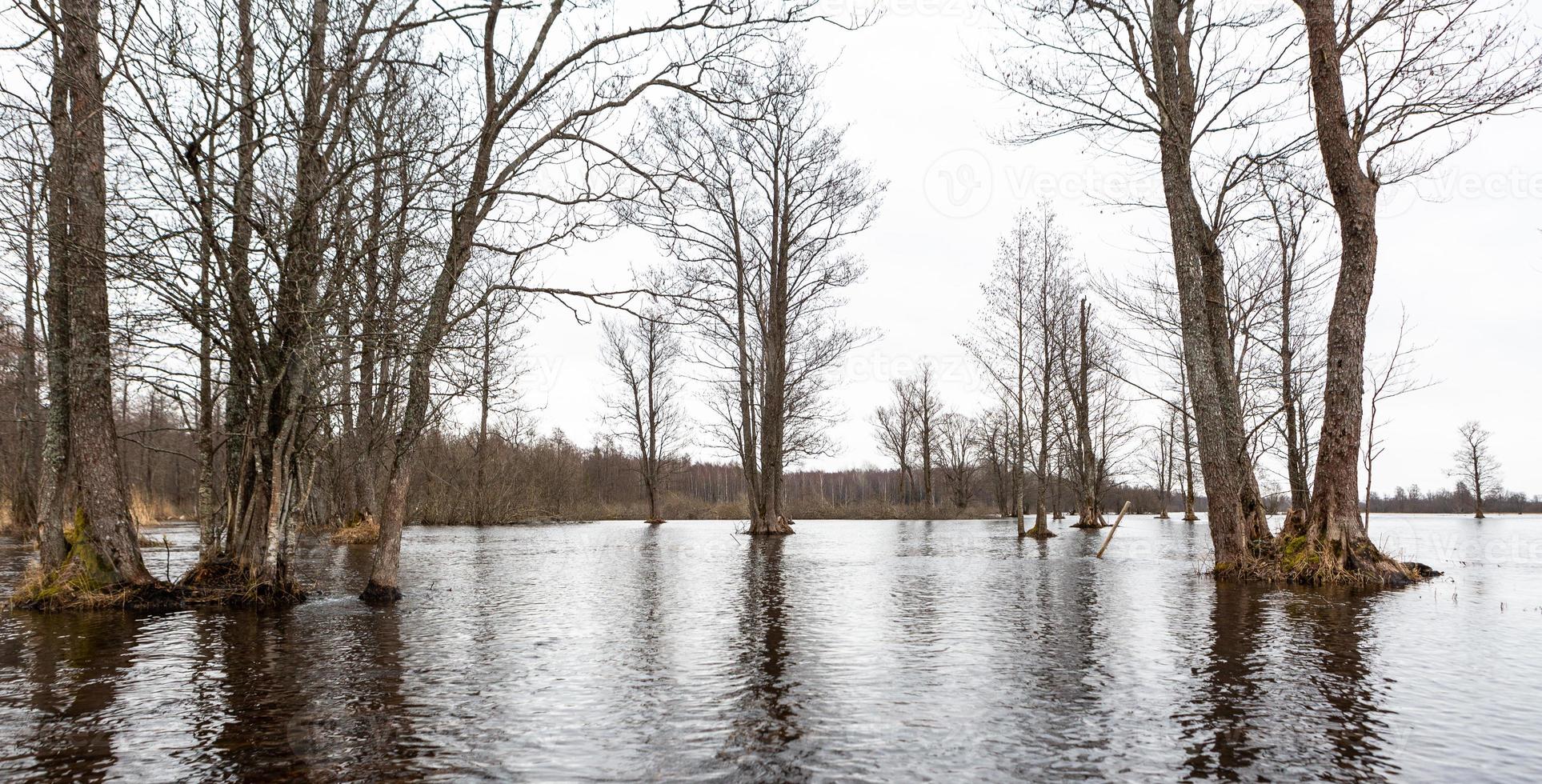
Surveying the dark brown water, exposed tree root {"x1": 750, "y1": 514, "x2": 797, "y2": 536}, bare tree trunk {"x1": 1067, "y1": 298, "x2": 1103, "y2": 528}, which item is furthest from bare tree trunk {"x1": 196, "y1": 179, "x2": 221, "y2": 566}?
bare tree trunk {"x1": 1067, "y1": 298, "x2": 1103, "y2": 528}

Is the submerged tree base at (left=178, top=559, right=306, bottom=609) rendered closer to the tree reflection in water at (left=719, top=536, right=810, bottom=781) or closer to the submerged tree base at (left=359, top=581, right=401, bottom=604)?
the submerged tree base at (left=359, top=581, right=401, bottom=604)

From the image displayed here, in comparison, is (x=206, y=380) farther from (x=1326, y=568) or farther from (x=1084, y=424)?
(x=1084, y=424)

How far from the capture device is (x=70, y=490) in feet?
32.6

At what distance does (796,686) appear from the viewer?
5805 mm

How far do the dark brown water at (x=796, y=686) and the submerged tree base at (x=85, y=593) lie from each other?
0.36 metres

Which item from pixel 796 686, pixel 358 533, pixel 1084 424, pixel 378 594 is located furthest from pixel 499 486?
pixel 796 686

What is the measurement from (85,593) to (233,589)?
1458 millimetres

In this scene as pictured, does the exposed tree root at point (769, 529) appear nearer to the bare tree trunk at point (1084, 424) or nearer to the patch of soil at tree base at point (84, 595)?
the bare tree trunk at point (1084, 424)

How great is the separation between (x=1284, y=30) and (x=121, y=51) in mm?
14109

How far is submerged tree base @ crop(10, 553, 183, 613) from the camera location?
949 cm

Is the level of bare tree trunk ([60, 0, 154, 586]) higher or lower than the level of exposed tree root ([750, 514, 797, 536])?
higher

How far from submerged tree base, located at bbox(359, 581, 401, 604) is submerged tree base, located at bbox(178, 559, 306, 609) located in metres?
0.71

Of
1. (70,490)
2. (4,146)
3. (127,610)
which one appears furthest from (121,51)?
(127,610)

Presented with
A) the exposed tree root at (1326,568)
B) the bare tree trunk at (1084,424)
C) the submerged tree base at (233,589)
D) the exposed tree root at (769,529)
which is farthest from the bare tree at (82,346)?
the bare tree trunk at (1084,424)
